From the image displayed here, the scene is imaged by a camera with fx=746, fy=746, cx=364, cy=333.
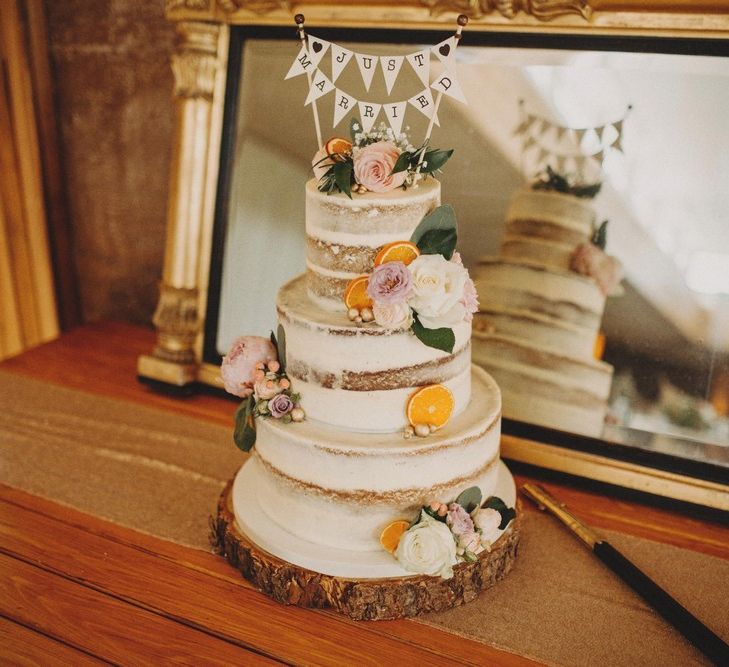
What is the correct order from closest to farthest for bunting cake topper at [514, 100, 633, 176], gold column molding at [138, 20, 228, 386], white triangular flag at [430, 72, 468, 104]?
white triangular flag at [430, 72, 468, 104] → bunting cake topper at [514, 100, 633, 176] → gold column molding at [138, 20, 228, 386]

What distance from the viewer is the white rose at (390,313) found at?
1257 millimetres

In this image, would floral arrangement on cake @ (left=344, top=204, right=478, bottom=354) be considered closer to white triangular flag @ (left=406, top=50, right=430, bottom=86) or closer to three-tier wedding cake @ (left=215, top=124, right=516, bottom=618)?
three-tier wedding cake @ (left=215, top=124, right=516, bottom=618)

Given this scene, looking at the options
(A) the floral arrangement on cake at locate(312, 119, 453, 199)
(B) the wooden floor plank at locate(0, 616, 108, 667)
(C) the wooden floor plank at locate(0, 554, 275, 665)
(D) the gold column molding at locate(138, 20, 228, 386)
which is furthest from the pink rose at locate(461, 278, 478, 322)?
(D) the gold column molding at locate(138, 20, 228, 386)

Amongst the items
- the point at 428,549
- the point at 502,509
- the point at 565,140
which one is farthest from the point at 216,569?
the point at 565,140

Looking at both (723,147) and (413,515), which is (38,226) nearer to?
(413,515)

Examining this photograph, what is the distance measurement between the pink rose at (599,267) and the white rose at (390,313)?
0.69 m

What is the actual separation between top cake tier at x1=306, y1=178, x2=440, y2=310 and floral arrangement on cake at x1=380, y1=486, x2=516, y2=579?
0.42 m

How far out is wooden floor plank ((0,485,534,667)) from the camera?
4.29 feet

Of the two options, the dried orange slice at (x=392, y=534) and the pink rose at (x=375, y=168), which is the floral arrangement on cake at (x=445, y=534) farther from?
the pink rose at (x=375, y=168)

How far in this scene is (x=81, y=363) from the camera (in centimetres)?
242

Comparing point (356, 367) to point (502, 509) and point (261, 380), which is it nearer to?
point (261, 380)

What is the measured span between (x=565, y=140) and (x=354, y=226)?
737 mm

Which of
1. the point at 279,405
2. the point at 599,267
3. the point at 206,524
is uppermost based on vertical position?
the point at 599,267

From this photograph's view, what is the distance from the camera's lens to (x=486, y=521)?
53.7 inches
